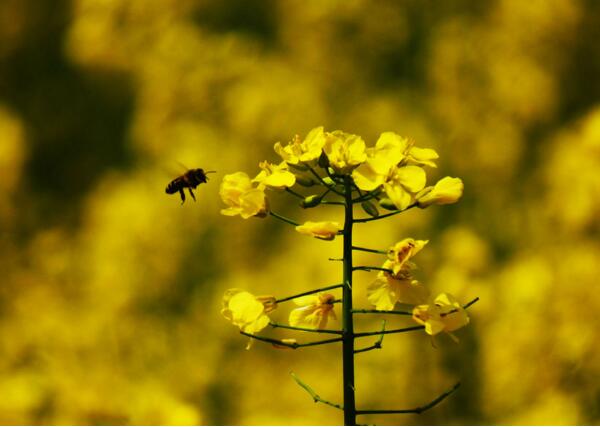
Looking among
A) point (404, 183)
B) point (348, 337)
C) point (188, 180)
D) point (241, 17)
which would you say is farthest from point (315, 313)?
point (241, 17)

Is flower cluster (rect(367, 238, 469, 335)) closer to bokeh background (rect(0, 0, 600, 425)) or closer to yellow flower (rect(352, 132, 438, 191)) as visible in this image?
yellow flower (rect(352, 132, 438, 191))

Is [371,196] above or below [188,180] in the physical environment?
below

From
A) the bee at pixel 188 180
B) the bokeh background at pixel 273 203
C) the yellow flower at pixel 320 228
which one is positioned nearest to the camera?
the yellow flower at pixel 320 228

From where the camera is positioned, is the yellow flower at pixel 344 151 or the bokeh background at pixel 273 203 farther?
the bokeh background at pixel 273 203

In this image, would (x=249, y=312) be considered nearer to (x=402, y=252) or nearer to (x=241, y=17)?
(x=402, y=252)

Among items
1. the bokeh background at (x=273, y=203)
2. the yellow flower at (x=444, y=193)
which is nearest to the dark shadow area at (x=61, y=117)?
the bokeh background at (x=273, y=203)

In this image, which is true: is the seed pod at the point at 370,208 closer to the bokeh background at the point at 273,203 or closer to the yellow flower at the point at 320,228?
the yellow flower at the point at 320,228
